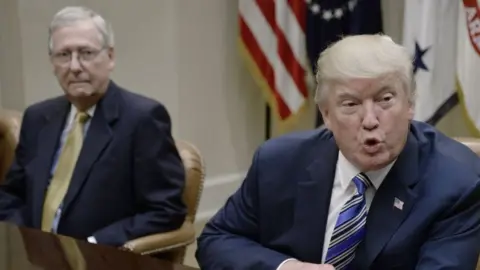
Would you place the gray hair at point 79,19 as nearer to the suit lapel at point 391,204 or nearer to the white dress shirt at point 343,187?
the white dress shirt at point 343,187

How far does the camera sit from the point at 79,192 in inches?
102

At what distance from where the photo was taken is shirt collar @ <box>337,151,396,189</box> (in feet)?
5.98

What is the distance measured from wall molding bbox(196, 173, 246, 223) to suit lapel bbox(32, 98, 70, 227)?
205cm

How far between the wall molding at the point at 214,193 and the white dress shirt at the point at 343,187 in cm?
288

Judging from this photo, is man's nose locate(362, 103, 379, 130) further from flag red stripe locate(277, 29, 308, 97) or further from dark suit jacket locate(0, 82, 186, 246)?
flag red stripe locate(277, 29, 308, 97)

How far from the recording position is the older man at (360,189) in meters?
1.71

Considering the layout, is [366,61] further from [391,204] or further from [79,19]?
[79,19]

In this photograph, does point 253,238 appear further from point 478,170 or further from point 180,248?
point 180,248

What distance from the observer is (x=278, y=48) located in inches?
169

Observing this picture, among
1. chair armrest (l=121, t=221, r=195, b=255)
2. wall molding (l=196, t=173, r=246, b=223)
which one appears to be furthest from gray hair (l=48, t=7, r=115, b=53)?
wall molding (l=196, t=173, r=246, b=223)

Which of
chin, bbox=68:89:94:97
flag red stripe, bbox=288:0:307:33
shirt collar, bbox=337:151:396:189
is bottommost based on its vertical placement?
flag red stripe, bbox=288:0:307:33

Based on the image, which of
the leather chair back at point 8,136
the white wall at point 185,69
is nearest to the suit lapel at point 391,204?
the leather chair back at point 8,136

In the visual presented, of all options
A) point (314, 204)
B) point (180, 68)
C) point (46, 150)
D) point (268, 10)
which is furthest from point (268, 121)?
point (314, 204)

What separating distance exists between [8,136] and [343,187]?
171cm
